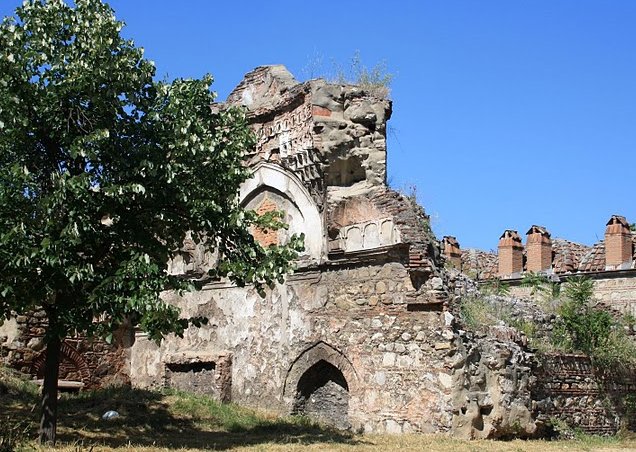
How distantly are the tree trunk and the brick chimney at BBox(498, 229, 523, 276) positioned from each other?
21.4 metres

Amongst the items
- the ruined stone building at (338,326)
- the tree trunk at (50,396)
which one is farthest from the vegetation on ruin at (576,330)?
the tree trunk at (50,396)

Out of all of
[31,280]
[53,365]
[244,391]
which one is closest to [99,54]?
[31,280]

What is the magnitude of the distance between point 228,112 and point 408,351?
425 centimetres

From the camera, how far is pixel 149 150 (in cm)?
918

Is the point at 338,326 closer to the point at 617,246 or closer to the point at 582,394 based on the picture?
the point at 582,394

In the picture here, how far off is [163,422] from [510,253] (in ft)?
62.9

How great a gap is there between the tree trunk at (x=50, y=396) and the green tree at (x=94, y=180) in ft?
0.04

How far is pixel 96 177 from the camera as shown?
29.8ft

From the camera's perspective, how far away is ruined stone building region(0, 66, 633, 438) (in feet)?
37.8

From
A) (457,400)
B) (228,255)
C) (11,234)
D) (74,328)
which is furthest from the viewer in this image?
(457,400)

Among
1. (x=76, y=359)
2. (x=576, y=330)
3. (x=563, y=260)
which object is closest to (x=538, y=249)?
(x=563, y=260)

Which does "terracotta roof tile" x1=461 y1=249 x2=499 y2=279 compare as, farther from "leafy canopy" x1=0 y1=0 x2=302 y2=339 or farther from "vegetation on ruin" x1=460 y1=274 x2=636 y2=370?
"leafy canopy" x1=0 y1=0 x2=302 y2=339

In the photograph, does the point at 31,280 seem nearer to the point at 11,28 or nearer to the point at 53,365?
the point at 53,365

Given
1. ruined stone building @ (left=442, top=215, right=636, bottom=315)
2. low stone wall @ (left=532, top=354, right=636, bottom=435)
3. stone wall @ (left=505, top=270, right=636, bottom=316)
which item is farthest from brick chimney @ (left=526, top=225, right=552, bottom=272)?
low stone wall @ (left=532, top=354, right=636, bottom=435)
